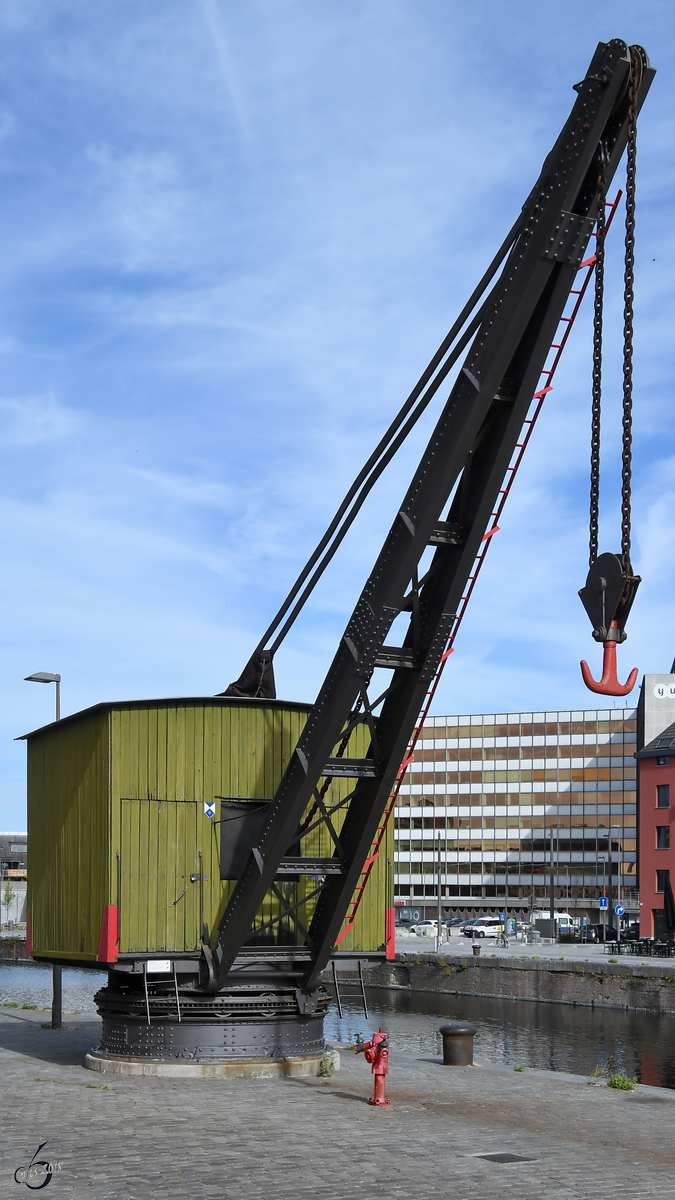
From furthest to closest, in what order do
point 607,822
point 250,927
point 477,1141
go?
point 607,822
point 250,927
point 477,1141

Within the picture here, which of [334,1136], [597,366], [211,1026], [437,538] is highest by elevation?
[597,366]

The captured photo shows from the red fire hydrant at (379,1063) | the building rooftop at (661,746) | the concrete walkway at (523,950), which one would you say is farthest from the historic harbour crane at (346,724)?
the building rooftop at (661,746)

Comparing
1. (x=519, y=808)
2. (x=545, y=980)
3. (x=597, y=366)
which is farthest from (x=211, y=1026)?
(x=519, y=808)

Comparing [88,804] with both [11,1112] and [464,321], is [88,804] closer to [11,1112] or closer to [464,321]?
[11,1112]

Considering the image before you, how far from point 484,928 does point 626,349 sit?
74.1m

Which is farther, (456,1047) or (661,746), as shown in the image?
(661,746)

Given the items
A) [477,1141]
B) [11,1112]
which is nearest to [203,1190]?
[477,1141]

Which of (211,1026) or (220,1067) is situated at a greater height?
(211,1026)

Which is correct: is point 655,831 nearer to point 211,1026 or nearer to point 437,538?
point 211,1026

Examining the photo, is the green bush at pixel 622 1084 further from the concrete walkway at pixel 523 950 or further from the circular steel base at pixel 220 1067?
the concrete walkway at pixel 523 950

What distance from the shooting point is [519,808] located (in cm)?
11600

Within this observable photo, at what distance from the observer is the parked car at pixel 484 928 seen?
82.9 m

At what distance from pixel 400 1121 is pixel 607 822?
101967 mm

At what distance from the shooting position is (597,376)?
14.3m
